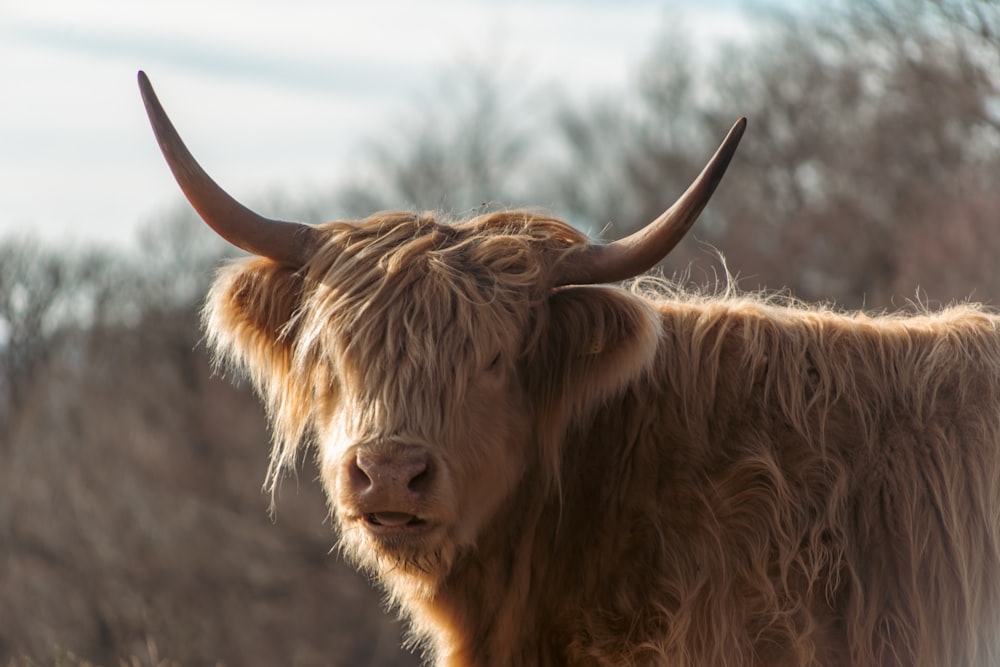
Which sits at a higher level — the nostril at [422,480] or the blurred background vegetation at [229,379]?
Answer: the nostril at [422,480]

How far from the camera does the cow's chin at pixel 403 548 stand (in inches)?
135

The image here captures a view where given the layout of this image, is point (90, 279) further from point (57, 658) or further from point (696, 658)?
point (696, 658)

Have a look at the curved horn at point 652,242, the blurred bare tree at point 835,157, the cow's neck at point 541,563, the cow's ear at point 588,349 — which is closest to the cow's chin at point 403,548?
the cow's neck at point 541,563

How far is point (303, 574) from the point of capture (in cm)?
2309

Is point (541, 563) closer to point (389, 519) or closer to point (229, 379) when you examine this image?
point (389, 519)

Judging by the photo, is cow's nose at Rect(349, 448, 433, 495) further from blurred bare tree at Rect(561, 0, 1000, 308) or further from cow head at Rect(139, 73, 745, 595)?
blurred bare tree at Rect(561, 0, 1000, 308)

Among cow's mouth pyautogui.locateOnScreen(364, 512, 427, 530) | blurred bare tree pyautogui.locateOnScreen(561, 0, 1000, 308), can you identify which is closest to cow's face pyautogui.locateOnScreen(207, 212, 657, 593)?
cow's mouth pyautogui.locateOnScreen(364, 512, 427, 530)

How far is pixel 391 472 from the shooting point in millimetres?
3355

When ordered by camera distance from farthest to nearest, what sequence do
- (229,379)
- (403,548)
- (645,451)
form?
(229,379), (645,451), (403,548)

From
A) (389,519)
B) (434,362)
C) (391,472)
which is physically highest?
(434,362)

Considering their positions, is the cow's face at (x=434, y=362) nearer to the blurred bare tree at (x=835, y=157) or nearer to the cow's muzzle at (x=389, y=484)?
the cow's muzzle at (x=389, y=484)

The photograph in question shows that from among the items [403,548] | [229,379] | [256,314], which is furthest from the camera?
[229,379]

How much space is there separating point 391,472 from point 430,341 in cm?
42

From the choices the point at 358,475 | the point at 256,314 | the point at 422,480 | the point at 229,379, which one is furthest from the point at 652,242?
the point at 229,379
